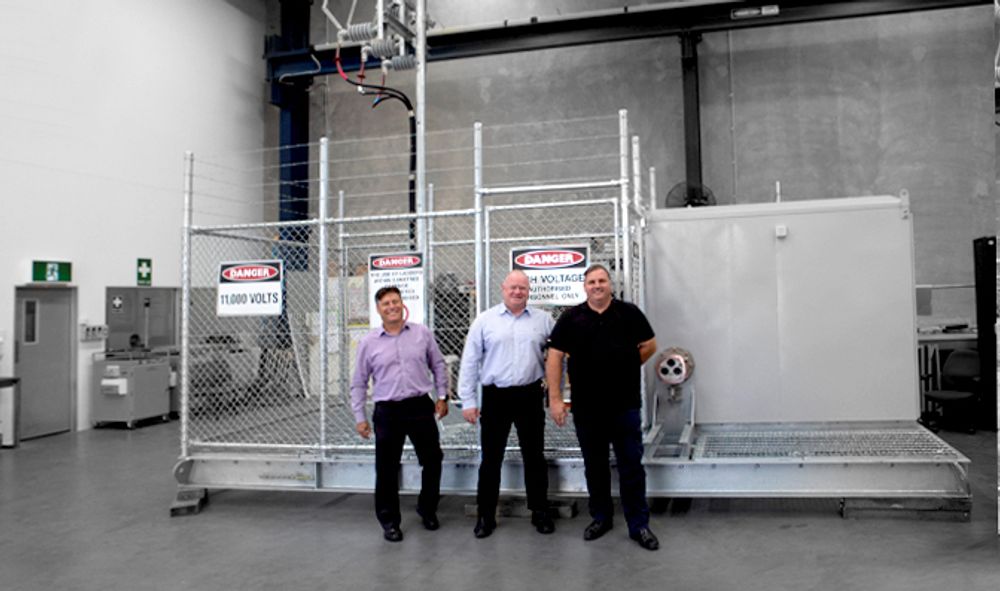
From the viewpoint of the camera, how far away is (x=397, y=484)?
17.7ft

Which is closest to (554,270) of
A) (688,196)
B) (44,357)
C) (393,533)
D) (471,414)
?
(471,414)

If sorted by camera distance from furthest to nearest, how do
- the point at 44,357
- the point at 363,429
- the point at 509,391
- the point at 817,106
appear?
1. the point at 817,106
2. the point at 44,357
3. the point at 363,429
4. the point at 509,391

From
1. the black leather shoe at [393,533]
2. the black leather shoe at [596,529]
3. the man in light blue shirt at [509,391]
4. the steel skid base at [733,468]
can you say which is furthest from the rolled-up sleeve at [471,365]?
the black leather shoe at [596,529]

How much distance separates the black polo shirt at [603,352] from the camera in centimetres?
494

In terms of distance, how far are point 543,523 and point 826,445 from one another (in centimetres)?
224

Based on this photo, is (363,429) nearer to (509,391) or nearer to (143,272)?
(509,391)

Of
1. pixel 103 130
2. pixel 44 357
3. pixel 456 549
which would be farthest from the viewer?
pixel 103 130

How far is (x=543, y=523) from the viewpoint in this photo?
207 inches

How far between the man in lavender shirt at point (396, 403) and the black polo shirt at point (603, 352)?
3.17 ft

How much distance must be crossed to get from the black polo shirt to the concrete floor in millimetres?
932

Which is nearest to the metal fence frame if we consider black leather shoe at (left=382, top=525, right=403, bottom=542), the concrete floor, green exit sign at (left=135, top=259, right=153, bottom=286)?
the concrete floor

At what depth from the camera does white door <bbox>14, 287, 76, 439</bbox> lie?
1005cm

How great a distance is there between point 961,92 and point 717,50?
3.65 m

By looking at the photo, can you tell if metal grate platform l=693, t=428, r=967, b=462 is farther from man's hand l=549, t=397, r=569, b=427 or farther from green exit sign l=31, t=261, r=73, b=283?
green exit sign l=31, t=261, r=73, b=283
